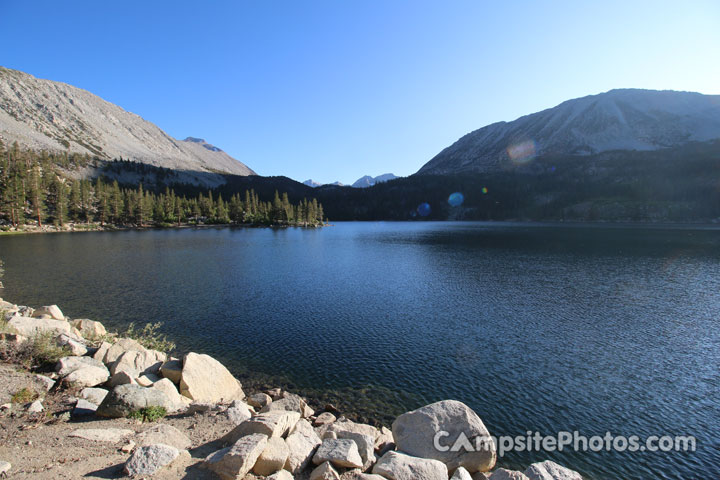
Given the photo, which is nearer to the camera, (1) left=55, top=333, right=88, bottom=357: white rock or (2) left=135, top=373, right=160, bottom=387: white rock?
(2) left=135, top=373, right=160, bottom=387: white rock

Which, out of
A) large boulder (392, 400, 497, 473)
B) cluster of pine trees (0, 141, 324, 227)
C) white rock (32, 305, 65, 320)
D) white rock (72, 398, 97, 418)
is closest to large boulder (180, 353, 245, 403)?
white rock (72, 398, 97, 418)

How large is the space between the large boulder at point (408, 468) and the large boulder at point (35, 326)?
19.5 metres

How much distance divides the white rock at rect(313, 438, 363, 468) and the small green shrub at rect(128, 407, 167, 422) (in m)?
7.10

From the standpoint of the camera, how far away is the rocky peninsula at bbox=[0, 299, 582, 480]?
943 centimetres

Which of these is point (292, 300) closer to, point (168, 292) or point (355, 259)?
point (168, 292)

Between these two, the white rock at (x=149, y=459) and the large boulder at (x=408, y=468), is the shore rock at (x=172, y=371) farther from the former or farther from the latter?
the large boulder at (x=408, y=468)

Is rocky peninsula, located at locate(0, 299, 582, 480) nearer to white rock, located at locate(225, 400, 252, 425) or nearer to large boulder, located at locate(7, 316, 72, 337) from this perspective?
white rock, located at locate(225, 400, 252, 425)

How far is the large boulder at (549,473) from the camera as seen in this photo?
11.1 meters

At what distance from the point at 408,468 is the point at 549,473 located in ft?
16.6

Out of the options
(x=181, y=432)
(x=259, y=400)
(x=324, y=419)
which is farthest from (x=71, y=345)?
(x=324, y=419)

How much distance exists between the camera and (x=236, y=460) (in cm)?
924

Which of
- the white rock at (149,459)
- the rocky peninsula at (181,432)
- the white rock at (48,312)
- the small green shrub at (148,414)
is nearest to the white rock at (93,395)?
the rocky peninsula at (181,432)

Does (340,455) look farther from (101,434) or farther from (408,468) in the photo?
(101,434)

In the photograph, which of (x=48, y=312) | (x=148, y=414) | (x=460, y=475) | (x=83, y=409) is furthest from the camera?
(x=48, y=312)
